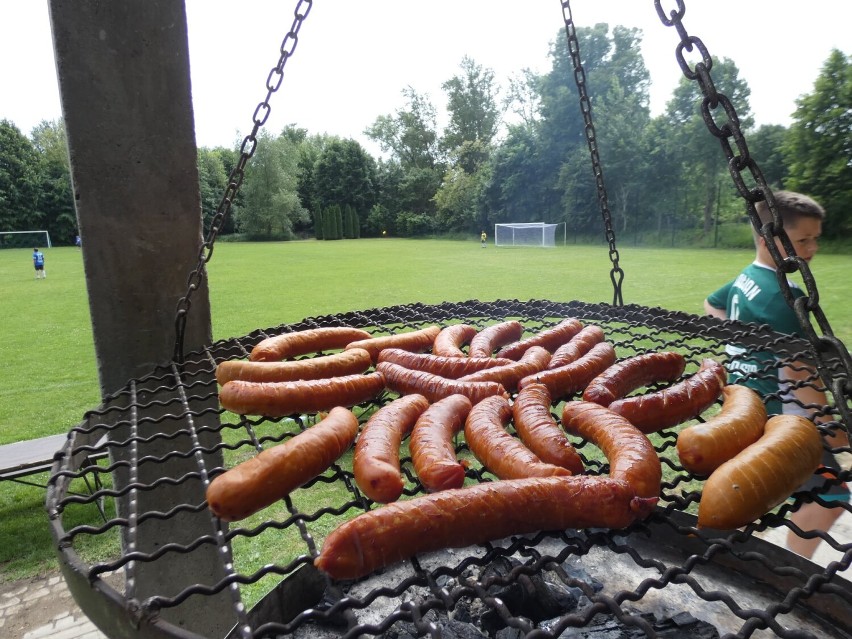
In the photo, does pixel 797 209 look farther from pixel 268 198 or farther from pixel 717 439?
pixel 268 198

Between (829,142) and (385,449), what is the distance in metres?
27.2

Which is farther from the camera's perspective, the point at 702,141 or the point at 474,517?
the point at 702,141

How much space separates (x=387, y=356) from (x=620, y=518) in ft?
4.52

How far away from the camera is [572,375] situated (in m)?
2.13

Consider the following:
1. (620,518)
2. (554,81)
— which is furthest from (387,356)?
(554,81)

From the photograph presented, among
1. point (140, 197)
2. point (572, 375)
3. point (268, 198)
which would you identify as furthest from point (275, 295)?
point (268, 198)

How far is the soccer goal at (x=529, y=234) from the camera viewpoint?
34188 mm

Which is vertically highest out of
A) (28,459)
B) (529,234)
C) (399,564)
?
(529,234)

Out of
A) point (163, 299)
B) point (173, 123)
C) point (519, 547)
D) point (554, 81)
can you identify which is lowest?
point (519, 547)

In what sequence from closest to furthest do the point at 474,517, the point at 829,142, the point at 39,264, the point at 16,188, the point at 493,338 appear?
the point at 474,517
the point at 493,338
the point at 39,264
the point at 829,142
the point at 16,188

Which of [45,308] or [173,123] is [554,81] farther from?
[173,123]

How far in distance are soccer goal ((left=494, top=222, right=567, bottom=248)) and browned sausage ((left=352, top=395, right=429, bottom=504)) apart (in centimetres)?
3306

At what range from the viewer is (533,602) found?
2205mm

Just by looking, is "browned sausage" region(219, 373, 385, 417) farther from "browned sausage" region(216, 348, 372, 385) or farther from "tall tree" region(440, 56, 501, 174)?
"tall tree" region(440, 56, 501, 174)
